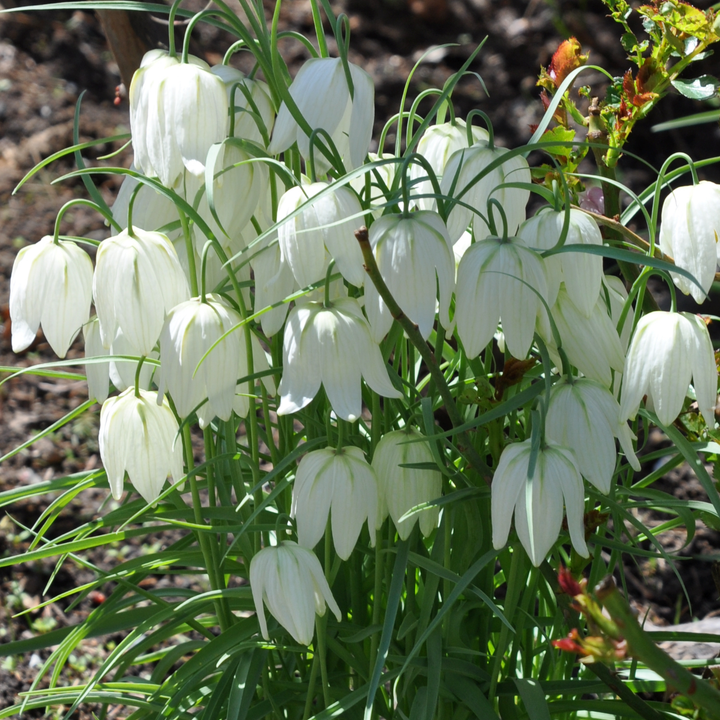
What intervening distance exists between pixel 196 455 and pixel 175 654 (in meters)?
0.91

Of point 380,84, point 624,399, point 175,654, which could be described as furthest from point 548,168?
point 380,84

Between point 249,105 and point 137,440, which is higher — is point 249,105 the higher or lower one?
the higher one

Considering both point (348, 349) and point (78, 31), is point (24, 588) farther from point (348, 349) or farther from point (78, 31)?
point (78, 31)

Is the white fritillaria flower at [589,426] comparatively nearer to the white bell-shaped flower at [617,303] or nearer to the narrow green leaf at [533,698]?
the white bell-shaped flower at [617,303]

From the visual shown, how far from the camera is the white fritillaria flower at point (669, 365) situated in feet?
2.36

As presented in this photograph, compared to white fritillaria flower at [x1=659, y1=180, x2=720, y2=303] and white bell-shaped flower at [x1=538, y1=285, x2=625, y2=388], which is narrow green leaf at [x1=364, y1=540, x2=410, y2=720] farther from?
white fritillaria flower at [x1=659, y1=180, x2=720, y2=303]

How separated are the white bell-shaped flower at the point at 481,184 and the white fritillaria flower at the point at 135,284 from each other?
27 centimetres

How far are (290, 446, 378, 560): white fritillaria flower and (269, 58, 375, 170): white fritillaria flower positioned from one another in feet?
0.91

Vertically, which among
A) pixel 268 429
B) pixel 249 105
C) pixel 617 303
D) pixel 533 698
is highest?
pixel 249 105

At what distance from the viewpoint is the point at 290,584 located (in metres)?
0.73

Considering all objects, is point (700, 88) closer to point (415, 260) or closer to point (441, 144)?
point (441, 144)

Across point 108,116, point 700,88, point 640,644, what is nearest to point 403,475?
point 640,644

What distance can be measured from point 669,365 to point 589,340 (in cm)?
7

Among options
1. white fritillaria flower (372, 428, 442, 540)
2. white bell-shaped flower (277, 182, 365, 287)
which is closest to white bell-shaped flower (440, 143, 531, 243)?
white bell-shaped flower (277, 182, 365, 287)
